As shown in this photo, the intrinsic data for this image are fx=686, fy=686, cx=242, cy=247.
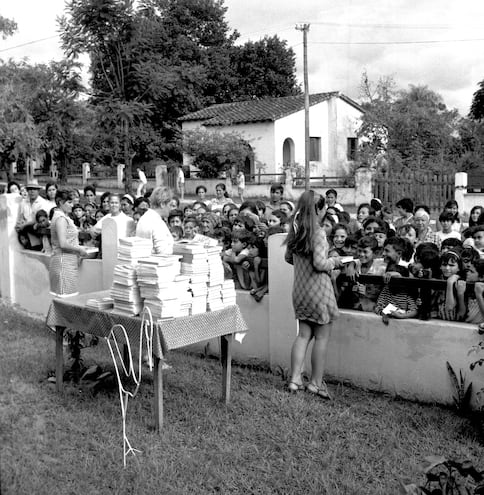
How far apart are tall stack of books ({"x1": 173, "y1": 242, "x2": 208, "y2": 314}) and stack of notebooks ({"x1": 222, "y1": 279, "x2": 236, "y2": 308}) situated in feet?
0.71

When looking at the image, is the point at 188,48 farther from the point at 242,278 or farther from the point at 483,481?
the point at 483,481

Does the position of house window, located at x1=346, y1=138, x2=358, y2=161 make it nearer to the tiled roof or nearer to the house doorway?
the tiled roof

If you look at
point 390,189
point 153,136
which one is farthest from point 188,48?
point 390,189

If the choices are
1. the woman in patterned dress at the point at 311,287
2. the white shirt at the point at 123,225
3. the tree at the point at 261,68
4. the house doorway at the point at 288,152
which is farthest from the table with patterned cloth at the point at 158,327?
the tree at the point at 261,68

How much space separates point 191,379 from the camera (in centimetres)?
641

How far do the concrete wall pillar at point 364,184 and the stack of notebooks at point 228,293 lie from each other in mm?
19797

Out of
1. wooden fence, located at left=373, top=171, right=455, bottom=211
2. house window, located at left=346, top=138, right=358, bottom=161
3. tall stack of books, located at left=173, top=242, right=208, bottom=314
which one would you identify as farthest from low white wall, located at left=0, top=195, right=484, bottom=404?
house window, located at left=346, top=138, right=358, bottom=161

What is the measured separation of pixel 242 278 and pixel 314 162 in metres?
31.2

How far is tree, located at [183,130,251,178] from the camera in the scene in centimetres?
3291

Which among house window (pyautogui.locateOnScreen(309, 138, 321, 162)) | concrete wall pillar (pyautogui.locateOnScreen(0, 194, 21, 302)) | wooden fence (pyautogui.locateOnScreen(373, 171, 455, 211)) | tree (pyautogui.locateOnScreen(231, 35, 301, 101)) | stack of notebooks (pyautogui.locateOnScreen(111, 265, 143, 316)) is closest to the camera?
stack of notebooks (pyautogui.locateOnScreen(111, 265, 143, 316))

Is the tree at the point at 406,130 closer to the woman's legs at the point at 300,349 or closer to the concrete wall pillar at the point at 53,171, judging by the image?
the concrete wall pillar at the point at 53,171

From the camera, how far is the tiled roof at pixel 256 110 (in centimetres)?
3556

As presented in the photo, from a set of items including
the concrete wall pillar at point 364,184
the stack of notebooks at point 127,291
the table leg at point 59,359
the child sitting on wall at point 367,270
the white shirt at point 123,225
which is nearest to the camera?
the stack of notebooks at point 127,291

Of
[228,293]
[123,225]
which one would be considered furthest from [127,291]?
[123,225]
